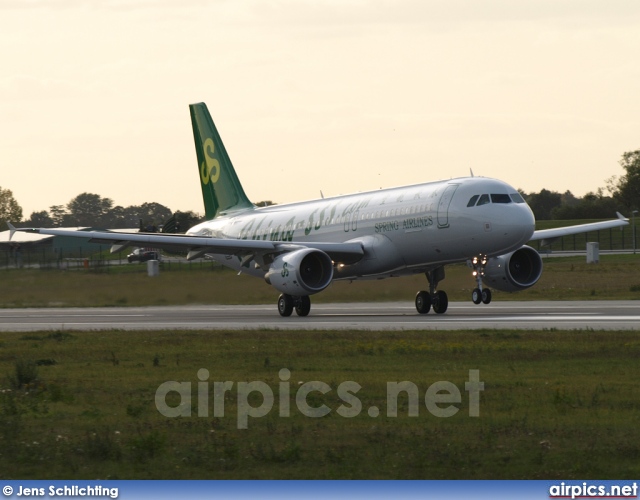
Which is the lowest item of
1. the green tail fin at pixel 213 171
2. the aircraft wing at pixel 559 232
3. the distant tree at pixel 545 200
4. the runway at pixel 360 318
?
the runway at pixel 360 318

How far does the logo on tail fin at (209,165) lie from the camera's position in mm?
47375

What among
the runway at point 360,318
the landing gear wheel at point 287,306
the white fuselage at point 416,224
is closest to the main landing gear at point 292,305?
the landing gear wheel at point 287,306

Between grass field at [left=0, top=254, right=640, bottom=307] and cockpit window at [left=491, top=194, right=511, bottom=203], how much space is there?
5.54 metres

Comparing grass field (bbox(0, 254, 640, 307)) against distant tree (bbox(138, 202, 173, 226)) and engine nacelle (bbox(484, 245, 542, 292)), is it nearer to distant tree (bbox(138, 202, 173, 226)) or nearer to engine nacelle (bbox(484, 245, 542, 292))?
engine nacelle (bbox(484, 245, 542, 292))

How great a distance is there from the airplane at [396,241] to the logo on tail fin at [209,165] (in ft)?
20.5

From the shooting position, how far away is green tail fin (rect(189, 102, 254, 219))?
1849 inches

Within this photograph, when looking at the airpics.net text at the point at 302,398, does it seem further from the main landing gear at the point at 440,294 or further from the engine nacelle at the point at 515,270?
the engine nacelle at the point at 515,270

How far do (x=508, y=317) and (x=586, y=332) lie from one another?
7355 mm

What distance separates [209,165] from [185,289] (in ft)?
30.3

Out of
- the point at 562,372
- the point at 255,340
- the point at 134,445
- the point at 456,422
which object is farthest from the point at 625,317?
the point at 134,445

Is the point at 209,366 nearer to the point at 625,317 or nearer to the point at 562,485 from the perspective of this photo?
the point at 562,485

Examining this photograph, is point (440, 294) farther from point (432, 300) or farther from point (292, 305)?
point (292, 305)

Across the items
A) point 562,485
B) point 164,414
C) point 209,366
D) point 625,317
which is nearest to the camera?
point 562,485

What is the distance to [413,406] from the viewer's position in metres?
13.4
